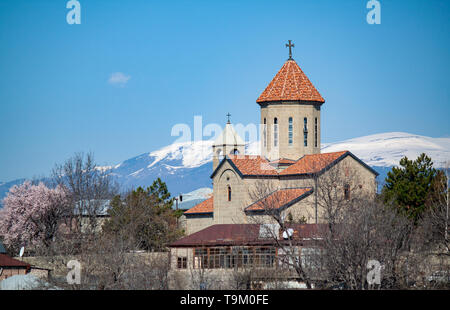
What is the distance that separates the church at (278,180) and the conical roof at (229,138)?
6.29 m

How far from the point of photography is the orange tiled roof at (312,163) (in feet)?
193

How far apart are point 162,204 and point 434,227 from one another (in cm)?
3142

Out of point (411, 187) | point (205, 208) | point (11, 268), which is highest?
point (411, 187)

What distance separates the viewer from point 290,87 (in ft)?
208

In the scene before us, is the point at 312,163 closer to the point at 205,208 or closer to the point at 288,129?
the point at 288,129

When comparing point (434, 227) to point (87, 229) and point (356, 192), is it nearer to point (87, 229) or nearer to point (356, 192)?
point (356, 192)

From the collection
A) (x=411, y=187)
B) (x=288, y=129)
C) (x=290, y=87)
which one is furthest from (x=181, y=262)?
(x=411, y=187)

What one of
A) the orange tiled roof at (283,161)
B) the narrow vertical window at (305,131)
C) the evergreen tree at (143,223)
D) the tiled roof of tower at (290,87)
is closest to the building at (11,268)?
the evergreen tree at (143,223)

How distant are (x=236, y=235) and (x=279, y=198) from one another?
503 cm

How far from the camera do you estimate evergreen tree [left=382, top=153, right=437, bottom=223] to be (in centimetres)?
5831

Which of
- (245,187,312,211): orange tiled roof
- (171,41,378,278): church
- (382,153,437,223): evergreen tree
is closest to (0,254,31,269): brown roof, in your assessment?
(171,41,378,278): church

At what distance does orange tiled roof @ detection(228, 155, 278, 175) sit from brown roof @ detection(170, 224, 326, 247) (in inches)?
191

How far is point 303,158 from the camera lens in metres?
62.0
